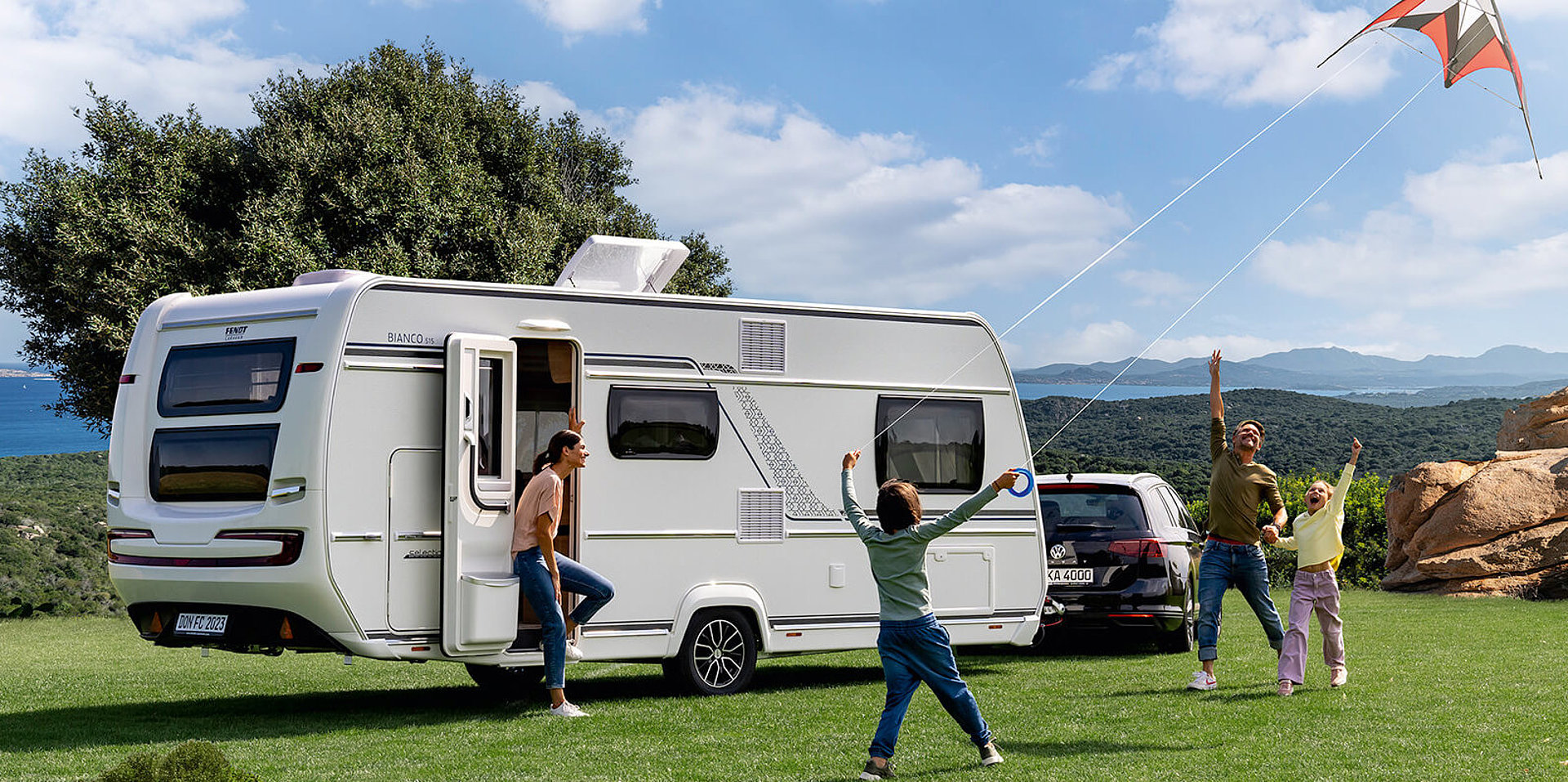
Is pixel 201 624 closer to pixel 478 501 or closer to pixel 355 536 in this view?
pixel 355 536

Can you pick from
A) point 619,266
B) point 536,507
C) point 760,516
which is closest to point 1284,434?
point 760,516

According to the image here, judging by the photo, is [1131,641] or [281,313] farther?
[1131,641]

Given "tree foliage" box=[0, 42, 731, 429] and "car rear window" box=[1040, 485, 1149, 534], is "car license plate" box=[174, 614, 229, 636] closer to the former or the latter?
"car rear window" box=[1040, 485, 1149, 534]

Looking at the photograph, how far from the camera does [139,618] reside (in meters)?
8.91

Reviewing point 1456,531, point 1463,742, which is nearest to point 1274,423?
point 1456,531

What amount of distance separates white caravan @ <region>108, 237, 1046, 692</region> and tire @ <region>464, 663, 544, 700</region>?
0.11 ft

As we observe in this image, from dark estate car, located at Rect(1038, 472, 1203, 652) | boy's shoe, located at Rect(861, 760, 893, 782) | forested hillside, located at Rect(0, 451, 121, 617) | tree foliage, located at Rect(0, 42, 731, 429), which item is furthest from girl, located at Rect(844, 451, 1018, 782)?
forested hillside, located at Rect(0, 451, 121, 617)

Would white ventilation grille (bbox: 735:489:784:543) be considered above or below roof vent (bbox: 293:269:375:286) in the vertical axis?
below

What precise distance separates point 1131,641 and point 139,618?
9293 millimetres

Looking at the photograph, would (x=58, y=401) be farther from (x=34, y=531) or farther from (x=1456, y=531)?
(x=1456, y=531)

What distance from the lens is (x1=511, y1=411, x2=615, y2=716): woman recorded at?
8.73m

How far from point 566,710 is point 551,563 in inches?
40.0

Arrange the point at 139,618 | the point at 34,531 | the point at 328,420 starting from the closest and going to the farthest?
1. the point at 328,420
2. the point at 139,618
3. the point at 34,531

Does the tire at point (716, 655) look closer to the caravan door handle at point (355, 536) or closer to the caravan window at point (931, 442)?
the caravan window at point (931, 442)
